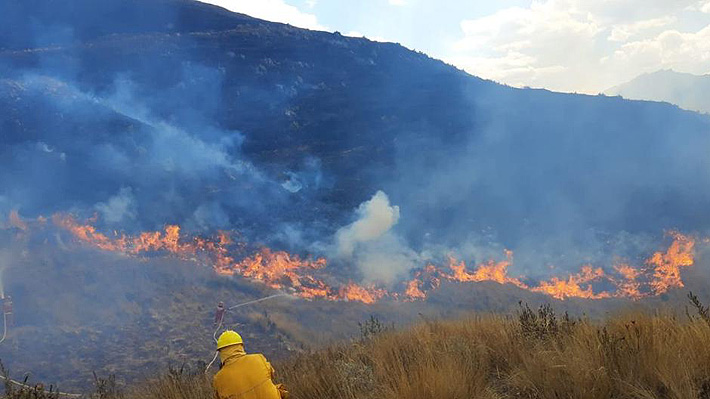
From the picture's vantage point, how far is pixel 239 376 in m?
3.69

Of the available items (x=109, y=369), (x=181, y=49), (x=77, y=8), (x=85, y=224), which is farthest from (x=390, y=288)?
(x=77, y=8)

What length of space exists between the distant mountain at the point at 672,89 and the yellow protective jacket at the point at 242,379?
112 m

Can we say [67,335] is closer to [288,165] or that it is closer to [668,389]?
[668,389]

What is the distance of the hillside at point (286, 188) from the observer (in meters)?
14.7

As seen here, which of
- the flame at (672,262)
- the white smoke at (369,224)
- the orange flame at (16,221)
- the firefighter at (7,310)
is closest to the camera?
the firefighter at (7,310)

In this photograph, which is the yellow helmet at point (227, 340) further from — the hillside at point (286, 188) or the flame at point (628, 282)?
the flame at point (628, 282)

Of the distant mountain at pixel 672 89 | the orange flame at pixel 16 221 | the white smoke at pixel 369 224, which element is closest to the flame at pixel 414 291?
the white smoke at pixel 369 224

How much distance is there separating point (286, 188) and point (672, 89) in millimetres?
144305

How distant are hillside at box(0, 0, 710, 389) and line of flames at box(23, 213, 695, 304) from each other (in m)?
0.12

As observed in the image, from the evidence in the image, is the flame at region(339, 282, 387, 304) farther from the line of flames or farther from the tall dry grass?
the tall dry grass

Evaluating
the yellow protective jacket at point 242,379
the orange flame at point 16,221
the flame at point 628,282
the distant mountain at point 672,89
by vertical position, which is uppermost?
the distant mountain at point 672,89

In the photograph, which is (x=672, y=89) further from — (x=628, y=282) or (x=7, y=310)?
(x=7, y=310)

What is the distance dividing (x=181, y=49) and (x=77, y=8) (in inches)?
312

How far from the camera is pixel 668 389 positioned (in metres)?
3.22
